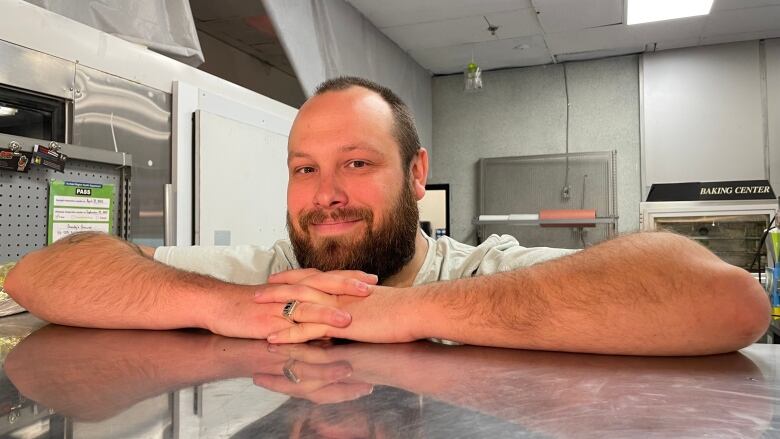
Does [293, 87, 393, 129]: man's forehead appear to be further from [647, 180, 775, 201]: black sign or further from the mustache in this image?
[647, 180, 775, 201]: black sign

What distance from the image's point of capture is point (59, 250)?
1.10 metres

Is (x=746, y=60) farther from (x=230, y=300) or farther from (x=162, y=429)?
(x=162, y=429)

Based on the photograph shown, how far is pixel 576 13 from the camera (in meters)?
3.38

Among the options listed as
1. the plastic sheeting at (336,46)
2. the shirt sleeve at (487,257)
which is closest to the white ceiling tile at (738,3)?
the plastic sheeting at (336,46)

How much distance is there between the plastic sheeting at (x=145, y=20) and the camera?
1667 millimetres

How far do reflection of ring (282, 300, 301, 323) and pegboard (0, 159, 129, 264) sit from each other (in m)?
1.08

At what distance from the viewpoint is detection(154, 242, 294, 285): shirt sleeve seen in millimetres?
1355

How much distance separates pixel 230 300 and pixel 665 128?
4.06 meters

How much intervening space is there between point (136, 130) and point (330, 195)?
3.32ft

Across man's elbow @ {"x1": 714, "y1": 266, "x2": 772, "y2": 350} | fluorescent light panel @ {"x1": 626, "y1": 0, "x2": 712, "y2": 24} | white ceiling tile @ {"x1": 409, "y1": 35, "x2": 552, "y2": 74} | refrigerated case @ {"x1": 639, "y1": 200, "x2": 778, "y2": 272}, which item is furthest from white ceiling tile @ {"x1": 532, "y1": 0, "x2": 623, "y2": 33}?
man's elbow @ {"x1": 714, "y1": 266, "x2": 772, "y2": 350}

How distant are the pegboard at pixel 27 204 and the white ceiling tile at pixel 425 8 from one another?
80.4 inches

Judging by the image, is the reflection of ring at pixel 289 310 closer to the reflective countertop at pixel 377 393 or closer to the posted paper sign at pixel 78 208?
the reflective countertop at pixel 377 393

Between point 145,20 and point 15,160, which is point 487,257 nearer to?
point 15,160

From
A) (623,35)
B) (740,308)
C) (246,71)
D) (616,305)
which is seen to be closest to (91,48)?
(616,305)
